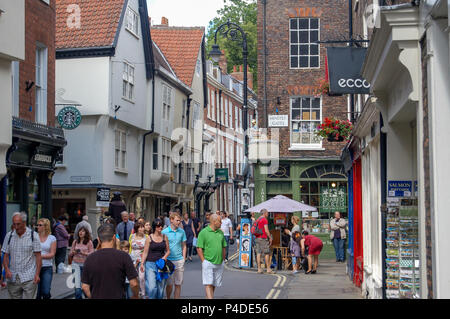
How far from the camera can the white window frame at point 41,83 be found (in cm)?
2288

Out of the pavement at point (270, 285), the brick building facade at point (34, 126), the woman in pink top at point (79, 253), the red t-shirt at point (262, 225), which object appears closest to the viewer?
the woman in pink top at point (79, 253)

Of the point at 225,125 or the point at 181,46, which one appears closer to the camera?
the point at 181,46

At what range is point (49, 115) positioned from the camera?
23547 millimetres

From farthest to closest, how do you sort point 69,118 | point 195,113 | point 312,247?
point 195,113, point 69,118, point 312,247

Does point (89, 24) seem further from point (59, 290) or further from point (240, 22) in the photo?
point (240, 22)

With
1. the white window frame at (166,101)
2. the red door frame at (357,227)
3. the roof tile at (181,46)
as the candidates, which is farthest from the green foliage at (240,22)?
the red door frame at (357,227)

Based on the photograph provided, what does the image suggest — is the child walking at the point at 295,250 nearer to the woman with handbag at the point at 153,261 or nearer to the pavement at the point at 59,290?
the pavement at the point at 59,290

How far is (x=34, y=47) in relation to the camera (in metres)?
22.2

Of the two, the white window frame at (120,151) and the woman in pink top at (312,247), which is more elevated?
the white window frame at (120,151)

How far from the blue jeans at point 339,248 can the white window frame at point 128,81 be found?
38.6 ft

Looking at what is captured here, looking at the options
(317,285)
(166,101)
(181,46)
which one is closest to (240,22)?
(181,46)

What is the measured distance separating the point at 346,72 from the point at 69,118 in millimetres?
13998

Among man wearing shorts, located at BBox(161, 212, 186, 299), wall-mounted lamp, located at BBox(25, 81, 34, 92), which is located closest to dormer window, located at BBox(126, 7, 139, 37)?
wall-mounted lamp, located at BBox(25, 81, 34, 92)

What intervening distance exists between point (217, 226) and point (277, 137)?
720 inches
